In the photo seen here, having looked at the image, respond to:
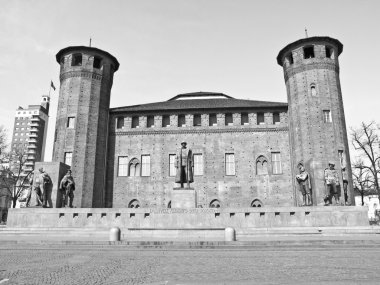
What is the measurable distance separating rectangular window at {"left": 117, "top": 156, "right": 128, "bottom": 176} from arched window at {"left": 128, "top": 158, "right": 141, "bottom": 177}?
40cm

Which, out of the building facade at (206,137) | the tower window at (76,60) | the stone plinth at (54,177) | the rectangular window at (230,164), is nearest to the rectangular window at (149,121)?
the building facade at (206,137)

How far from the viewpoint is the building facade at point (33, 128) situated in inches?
3708

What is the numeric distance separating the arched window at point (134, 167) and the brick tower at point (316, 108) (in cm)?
1500

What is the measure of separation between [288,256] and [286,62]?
26.7m

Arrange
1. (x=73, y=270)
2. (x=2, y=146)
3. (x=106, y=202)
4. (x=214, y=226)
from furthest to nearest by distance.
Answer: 1. (x=2, y=146)
2. (x=106, y=202)
3. (x=214, y=226)
4. (x=73, y=270)

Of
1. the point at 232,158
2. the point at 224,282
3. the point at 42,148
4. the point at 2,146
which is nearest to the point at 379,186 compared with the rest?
the point at 232,158

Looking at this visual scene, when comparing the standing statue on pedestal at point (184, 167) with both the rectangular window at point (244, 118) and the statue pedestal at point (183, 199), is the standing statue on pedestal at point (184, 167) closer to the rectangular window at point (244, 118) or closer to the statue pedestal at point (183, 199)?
the statue pedestal at point (183, 199)

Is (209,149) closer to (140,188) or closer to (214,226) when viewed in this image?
(140,188)

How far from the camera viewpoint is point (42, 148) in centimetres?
10006

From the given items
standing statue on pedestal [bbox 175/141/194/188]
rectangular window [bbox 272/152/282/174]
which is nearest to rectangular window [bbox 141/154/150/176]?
rectangular window [bbox 272/152/282/174]

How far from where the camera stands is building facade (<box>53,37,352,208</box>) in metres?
29.9

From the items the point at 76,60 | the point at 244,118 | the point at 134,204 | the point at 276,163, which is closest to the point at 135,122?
the point at 134,204

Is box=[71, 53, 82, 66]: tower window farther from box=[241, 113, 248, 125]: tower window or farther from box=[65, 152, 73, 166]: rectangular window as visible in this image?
box=[241, 113, 248, 125]: tower window

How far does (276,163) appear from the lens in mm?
31672
